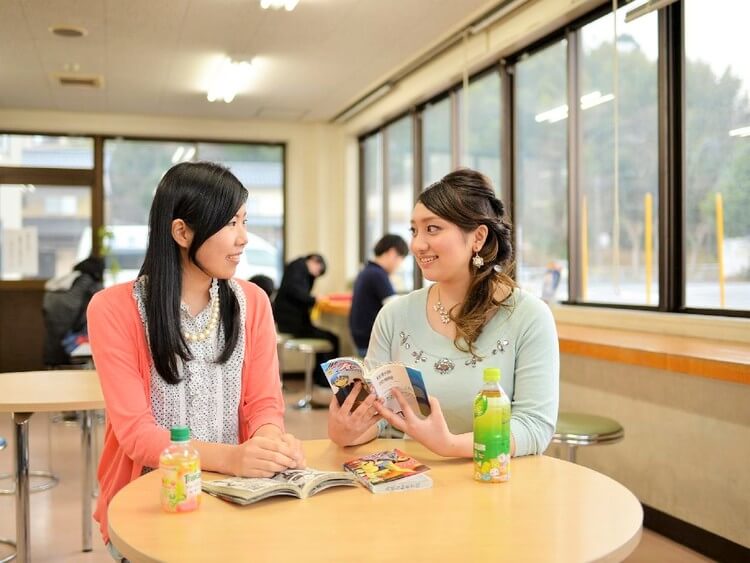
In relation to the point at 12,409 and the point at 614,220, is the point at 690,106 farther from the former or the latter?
the point at 12,409

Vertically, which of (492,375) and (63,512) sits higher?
(492,375)

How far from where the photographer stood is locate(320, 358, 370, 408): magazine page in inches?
62.5

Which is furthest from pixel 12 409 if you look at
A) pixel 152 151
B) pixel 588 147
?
pixel 152 151

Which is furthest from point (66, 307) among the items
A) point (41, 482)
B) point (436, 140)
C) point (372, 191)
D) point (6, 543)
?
point (372, 191)

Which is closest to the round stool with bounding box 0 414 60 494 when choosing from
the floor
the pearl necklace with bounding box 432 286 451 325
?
the floor

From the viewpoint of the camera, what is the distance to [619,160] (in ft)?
13.8

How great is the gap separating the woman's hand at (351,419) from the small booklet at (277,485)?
0.69ft

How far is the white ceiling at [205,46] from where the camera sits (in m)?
4.64

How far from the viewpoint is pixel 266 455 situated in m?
1.47

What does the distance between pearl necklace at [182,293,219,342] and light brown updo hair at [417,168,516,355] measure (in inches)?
24.0

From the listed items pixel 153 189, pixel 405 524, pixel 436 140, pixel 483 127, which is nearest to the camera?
A: pixel 405 524

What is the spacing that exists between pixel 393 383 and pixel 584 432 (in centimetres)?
Answer: 149

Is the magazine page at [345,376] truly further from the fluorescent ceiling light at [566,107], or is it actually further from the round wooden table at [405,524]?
the fluorescent ceiling light at [566,107]

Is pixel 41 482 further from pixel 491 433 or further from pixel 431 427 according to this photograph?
pixel 491 433
